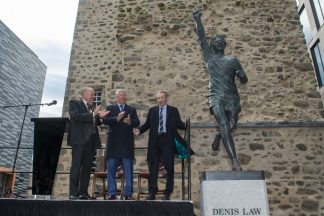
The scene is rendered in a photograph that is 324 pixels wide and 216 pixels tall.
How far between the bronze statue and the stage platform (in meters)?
1.57

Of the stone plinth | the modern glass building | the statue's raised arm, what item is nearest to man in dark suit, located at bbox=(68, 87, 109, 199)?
the stone plinth

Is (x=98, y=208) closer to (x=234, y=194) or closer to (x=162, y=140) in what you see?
(x=162, y=140)

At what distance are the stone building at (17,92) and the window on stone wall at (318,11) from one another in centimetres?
Answer: 3071

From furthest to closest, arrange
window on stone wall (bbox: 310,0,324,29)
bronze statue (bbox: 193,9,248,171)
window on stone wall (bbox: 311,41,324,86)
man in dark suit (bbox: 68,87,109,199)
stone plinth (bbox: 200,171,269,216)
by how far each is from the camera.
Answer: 1. window on stone wall (bbox: 311,41,324,86)
2. window on stone wall (bbox: 310,0,324,29)
3. bronze statue (bbox: 193,9,248,171)
4. man in dark suit (bbox: 68,87,109,199)
5. stone plinth (bbox: 200,171,269,216)

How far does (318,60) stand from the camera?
1501cm

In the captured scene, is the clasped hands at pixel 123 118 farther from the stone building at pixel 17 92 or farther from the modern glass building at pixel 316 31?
the stone building at pixel 17 92

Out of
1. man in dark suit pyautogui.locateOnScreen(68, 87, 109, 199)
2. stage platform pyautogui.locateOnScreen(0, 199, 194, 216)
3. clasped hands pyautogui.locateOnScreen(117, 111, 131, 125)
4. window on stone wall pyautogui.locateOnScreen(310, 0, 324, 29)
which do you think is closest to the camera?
stage platform pyautogui.locateOnScreen(0, 199, 194, 216)

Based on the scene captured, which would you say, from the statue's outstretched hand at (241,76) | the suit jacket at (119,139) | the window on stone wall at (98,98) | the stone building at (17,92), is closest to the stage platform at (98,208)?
the suit jacket at (119,139)

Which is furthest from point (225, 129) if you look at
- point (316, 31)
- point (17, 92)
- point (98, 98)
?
point (17, 92)

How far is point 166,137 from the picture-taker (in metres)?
4.27

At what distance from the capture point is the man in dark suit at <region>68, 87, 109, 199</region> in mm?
4027

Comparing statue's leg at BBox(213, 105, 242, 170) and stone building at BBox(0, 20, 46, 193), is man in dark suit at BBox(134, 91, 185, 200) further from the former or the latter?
stone building at BBox(0, 20, 46, 193)

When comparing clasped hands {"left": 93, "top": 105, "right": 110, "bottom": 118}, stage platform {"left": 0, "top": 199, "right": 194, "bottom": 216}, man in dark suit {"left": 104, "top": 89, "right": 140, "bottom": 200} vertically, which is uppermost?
clasped hands {"left": 93, "top": 105, "right": 110, "bottom": 118}

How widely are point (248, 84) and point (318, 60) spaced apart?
10.0 meters
